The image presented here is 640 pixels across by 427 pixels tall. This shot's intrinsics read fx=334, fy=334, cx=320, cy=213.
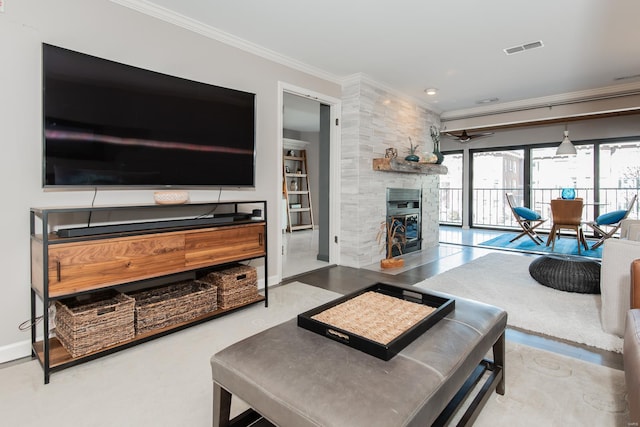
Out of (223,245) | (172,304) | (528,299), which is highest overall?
(223,245)

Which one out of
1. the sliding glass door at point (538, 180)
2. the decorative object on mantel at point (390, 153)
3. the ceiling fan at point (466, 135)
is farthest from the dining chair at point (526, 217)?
the decorative object on mantel at point (390, 153)

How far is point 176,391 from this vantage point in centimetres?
163

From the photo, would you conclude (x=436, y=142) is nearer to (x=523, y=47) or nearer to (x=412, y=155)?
(x=412, y=155)

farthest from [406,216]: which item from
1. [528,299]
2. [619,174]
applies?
[619,174]

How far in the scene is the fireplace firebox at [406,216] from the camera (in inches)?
187

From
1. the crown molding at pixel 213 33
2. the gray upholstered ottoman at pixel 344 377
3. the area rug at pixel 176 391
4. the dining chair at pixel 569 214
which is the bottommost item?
the area rug at pixel 176 391

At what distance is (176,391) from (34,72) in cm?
204

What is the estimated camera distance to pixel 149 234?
2.09 m

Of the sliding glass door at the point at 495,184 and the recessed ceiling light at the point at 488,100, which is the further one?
the sliding glass door at the point at 495,184

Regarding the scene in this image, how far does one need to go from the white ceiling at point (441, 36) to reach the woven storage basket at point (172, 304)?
2.12 meters

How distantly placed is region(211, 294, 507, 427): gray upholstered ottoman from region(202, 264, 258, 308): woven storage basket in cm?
133

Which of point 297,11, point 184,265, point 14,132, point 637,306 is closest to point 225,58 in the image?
point 297,11

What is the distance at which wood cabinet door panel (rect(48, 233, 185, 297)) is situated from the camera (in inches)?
68.6

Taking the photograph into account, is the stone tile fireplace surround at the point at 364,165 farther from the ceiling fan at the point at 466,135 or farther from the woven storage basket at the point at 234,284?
the ceiling fan at the point at 466,135
